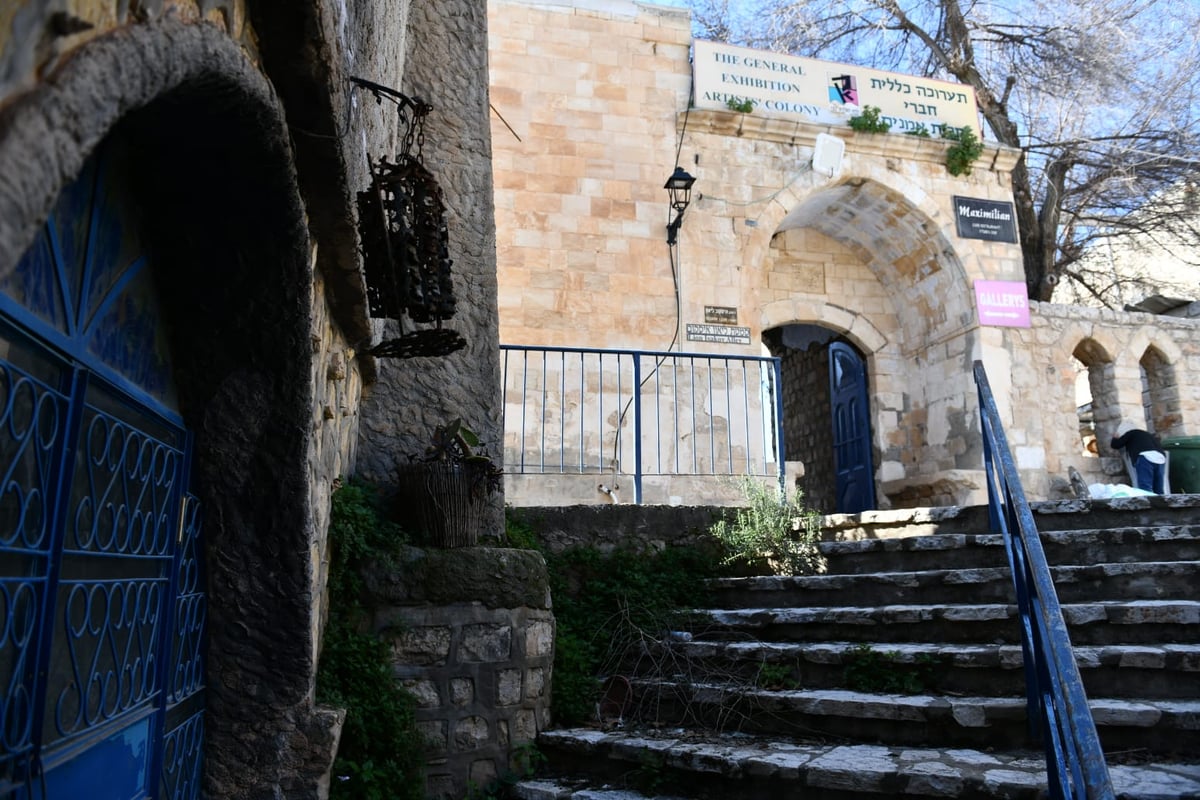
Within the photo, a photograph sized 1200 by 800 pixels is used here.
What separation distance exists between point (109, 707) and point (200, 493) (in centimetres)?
69

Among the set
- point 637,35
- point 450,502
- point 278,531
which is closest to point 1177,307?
point 637,35

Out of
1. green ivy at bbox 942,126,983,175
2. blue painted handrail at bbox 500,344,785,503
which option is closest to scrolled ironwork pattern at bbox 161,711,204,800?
blue painted handrail at bbox 500,344,785,503

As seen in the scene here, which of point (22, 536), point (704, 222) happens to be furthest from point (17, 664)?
point (704, 222)

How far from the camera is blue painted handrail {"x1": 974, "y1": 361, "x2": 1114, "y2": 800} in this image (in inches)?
80.4

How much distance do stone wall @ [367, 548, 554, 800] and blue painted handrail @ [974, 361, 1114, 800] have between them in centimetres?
192

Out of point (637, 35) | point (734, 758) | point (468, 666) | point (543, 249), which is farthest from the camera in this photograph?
point (637, 35)

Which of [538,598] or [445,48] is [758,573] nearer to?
[538,598]

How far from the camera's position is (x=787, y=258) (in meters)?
10.5

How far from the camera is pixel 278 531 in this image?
2.42m

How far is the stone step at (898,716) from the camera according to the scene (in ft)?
9.70

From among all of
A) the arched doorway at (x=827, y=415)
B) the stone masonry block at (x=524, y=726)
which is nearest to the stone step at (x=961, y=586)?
the stone masonry block at (x=524, y=726)

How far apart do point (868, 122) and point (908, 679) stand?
739 cm

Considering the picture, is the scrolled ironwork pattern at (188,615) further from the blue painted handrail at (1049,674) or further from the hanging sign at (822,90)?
the hanging sign at (822,90)

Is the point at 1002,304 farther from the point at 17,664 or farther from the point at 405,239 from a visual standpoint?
the point at 17,664
